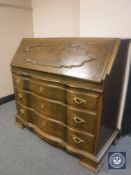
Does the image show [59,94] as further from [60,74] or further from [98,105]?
[98,105]

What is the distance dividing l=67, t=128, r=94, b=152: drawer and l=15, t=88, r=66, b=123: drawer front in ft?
0.51

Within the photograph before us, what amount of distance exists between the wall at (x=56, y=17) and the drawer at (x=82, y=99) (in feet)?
4.10

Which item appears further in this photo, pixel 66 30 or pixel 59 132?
pixel 66 30

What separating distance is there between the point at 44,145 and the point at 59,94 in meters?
0.69

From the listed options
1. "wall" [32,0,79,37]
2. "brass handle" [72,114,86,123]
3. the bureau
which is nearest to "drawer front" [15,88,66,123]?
the bureau

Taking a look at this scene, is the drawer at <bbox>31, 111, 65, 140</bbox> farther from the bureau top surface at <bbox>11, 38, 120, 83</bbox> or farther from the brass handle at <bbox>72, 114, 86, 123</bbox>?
the bureau top surface at <bbox>11, 38, 120, 83</bbox>

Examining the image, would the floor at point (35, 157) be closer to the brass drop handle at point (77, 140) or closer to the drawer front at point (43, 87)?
the brass drop handle at point (77, 140)

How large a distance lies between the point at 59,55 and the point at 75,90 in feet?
1.37

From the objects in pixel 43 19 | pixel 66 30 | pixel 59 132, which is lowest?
pixel 59 132

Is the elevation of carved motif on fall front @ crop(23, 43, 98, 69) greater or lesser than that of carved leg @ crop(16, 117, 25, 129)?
greater

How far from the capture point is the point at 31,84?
1.77m

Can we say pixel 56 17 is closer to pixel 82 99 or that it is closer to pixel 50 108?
pixel 50 108

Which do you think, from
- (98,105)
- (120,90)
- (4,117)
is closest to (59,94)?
(98,105)

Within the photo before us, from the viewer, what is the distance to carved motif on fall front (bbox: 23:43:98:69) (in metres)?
1.44
